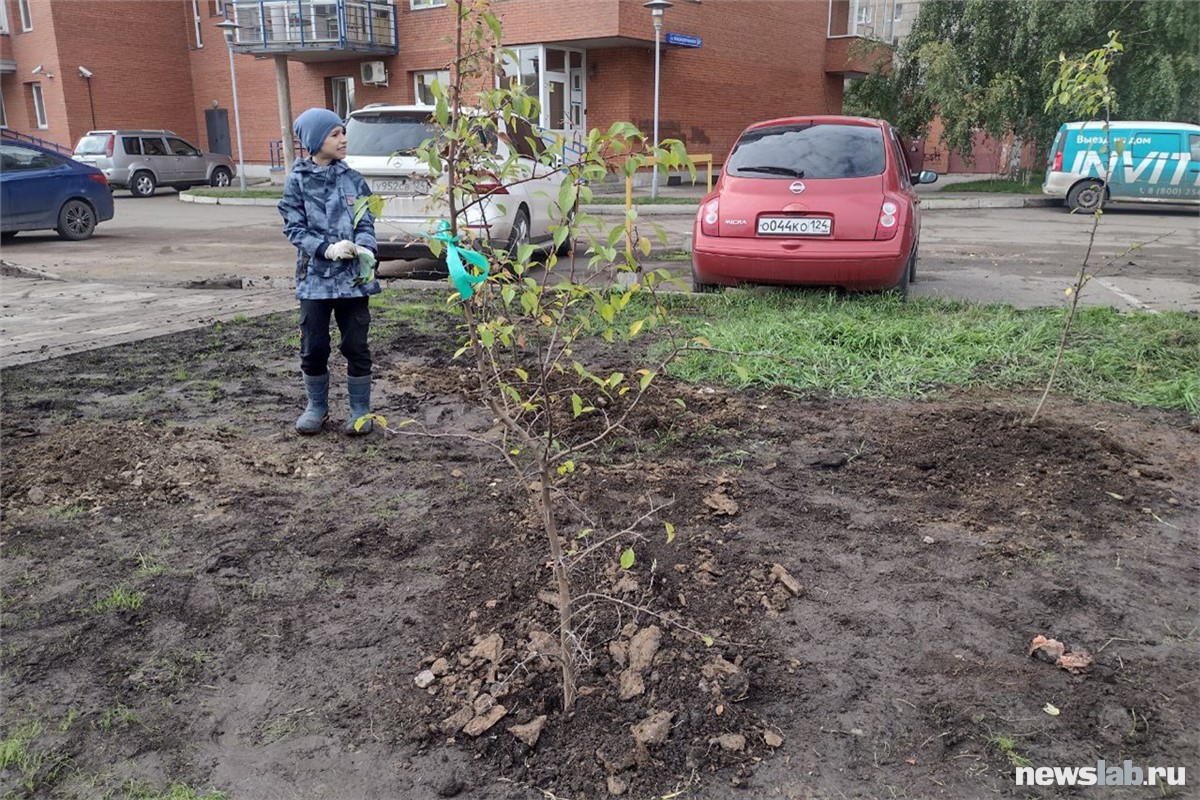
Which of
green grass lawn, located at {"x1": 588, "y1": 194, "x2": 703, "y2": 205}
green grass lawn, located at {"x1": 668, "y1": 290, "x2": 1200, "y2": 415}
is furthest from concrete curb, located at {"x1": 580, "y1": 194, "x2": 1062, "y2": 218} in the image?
green grass lawn, located at {"x1": 668, "y1": 290, "x2": 1200, "y2": 415}

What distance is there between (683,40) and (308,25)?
1209cm

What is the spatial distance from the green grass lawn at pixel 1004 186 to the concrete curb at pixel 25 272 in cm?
2278

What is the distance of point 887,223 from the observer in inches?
277

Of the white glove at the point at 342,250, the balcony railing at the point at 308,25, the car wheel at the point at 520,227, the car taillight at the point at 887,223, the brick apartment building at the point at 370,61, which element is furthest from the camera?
the balcony railing at the point at 308,25

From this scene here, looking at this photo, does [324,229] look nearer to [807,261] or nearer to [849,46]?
[807,261]

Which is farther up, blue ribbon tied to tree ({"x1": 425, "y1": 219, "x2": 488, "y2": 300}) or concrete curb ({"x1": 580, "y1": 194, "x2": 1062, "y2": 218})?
blue ribbon tied to tree ({"x1": 425, "y1": 219, "x2": 488, "y2": 300})

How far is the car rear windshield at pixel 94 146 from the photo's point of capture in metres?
25.6

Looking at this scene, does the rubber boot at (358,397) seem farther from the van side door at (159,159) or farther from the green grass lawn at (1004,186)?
the van side door at (159,159)

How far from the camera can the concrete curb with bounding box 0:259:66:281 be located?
34.9 ft

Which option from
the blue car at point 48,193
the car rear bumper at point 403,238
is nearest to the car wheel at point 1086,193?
the car rear bumper at point 403,238

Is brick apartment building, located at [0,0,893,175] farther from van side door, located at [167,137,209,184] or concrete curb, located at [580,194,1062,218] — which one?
concrete curb, located at [580,194,1062,218]

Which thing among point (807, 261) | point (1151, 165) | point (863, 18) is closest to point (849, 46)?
point (863, 18)

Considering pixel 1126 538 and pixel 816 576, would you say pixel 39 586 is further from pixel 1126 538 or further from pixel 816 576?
pixel 1126 538

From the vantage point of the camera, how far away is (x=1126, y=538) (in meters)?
3.38
